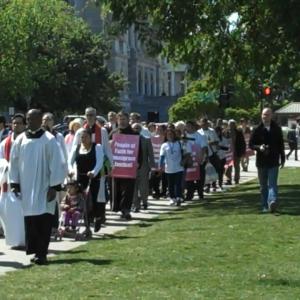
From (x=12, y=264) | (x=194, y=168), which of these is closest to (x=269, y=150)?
(x=194, y=168)

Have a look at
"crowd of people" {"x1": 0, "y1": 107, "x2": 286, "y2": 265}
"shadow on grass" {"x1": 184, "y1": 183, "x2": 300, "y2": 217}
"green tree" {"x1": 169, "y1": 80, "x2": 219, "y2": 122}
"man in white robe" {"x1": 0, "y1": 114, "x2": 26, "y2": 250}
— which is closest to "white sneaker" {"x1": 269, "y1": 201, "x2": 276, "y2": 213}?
"crowd of people" {"x1": 0, "y1": 107, "x2": 286, "y2": 265}

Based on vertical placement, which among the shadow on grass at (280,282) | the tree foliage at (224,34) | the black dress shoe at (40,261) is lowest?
the black dress shoe at (40,261)

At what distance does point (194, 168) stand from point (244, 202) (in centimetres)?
188

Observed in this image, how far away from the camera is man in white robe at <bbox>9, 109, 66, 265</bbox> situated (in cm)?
1067

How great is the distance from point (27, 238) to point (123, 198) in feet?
18.8

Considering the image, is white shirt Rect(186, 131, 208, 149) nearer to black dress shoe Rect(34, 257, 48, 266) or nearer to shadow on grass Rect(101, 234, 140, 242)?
shadow on grass Rect(101, 234, 140, 242)

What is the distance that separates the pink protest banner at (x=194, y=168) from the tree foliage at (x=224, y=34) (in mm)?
2660

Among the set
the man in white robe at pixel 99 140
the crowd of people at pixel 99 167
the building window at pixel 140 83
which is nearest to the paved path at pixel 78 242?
the crowd of people at pixel 99 167

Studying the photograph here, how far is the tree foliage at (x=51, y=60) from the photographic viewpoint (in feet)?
187

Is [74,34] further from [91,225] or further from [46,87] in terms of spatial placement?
[91,225]

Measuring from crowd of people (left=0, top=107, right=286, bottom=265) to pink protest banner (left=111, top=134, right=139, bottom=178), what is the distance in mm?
109

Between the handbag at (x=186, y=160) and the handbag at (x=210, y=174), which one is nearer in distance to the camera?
the handbag at (x=186, y=160)

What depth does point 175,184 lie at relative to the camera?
19266mm

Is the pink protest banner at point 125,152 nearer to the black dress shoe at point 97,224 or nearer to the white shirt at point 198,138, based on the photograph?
the black dress shoe at point 97,224
